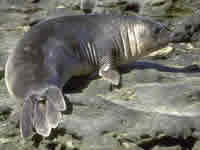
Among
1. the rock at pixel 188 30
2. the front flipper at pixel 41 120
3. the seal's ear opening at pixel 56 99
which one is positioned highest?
the seal's ear opening at pixel 56 99

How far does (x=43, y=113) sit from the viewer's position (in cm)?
275

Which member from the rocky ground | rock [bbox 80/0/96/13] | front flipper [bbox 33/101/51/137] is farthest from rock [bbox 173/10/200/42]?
front flipper [bbox 33/101/51/137]

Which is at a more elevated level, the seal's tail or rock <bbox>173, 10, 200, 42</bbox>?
the seal's tail

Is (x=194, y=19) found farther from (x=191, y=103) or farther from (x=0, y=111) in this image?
(x=0, y=111)

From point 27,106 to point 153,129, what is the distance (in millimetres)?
1079

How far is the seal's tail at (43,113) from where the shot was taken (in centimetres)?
264

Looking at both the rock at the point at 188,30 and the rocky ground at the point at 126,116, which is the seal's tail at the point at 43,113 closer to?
the rocky ground at the point at 126,116

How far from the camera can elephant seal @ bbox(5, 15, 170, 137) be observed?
2.78 meters

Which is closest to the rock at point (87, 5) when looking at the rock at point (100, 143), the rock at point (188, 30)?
the rock at point (188, 30)

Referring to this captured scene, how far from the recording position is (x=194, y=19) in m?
7.73

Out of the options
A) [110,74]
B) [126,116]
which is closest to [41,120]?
[126,116]

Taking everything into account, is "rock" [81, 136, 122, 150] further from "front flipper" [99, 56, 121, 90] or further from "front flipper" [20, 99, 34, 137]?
"front flipper" [99, 56, 121, 90]

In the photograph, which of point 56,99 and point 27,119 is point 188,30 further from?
point 27,119

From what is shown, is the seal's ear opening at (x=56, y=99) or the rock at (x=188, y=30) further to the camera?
the rock at (x=188, y=30)
